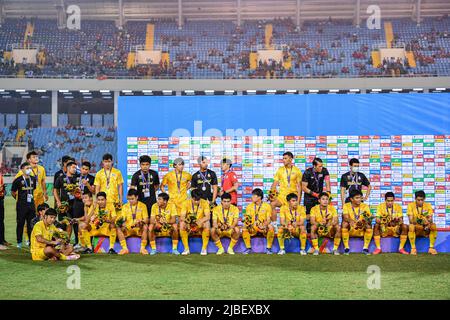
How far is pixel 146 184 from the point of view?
40.7 feet

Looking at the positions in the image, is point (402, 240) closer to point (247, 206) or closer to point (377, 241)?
point (377, 241)

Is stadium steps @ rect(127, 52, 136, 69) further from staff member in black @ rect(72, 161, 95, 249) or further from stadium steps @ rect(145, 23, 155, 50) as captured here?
staff member in black @ rect(72, 161, 95, 249)

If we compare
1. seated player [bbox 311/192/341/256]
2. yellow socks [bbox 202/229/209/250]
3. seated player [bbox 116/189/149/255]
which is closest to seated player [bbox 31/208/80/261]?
seated player [bbox 116/189/149/255]

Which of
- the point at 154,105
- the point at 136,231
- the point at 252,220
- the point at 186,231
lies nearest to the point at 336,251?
the point at 252,220

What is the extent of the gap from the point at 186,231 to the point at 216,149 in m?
3.35

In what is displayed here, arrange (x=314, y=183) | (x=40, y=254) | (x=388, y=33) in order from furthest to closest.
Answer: (x=388, y=33), (x=314, y=183), (x=40, y=254)

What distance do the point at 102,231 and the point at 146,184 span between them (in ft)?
3.88

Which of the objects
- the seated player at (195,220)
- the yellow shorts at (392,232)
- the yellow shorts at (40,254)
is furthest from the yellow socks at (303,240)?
the yellow shorts at (40,254)

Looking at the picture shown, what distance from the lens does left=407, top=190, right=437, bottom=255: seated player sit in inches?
462

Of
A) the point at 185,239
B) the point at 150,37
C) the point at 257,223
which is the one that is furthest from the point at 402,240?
the point at 150,37

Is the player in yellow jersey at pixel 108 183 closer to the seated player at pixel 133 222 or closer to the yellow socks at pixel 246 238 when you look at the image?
the seated player at pixel 133 222
